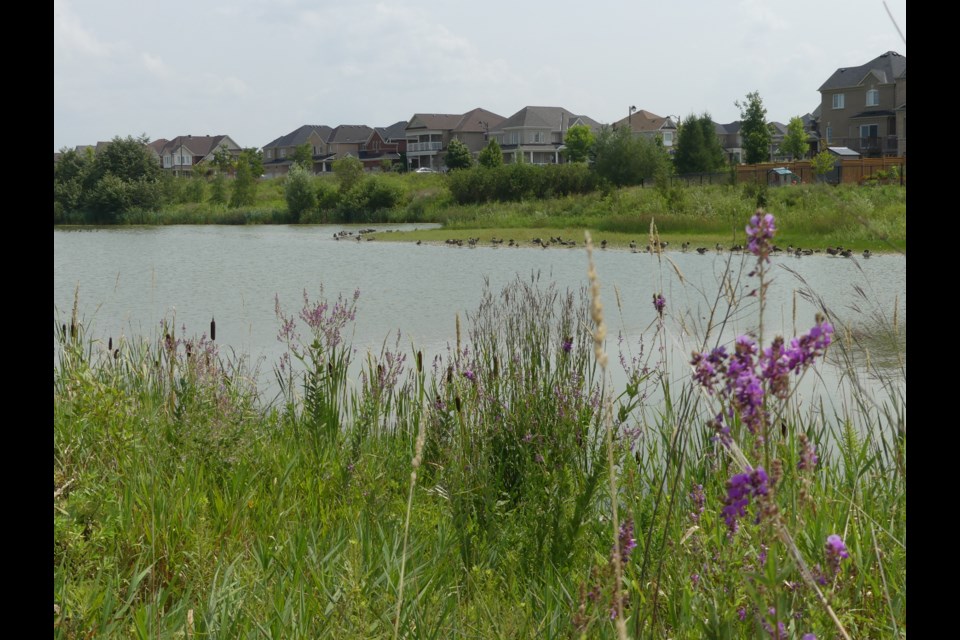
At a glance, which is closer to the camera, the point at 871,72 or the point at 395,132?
the point at 871,72

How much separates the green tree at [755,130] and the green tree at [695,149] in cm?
333

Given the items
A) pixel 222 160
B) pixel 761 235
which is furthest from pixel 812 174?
pixel 222 160

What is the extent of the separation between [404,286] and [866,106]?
49908mm

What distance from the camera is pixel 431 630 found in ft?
6.42

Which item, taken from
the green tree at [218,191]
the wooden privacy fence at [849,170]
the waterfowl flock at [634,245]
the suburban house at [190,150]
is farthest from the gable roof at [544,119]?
the waterfowl flock at [634,245]

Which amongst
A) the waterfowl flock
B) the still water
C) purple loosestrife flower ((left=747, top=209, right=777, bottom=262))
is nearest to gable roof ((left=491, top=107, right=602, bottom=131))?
the waterfowl flock

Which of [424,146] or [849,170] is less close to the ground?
[424,146]

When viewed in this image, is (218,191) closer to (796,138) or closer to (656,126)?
(796,138)

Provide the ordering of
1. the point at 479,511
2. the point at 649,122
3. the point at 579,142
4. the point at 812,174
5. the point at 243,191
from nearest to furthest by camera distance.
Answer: the point at 479,511 → the point at 812,174 → the point at 243,191 → the point at 579,142 → the point at 649,122

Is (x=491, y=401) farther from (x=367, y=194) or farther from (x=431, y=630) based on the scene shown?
(x=367, y=194)

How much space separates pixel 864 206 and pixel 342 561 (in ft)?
69.0

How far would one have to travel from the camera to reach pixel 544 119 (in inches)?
3110

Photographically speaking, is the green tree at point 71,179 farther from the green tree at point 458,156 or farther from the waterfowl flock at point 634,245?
the green tree at point 458,156
